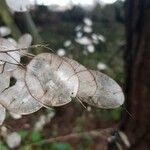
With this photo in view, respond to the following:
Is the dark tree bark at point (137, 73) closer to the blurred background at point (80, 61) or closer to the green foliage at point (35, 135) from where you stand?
the blurred background at point (80, 61)

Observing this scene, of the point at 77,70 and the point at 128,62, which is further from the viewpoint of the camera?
the point at 128,62

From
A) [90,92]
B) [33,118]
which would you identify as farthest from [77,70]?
[33,118]

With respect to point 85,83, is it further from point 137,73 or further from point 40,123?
point 40,123

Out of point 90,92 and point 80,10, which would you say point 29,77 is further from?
point 80,10

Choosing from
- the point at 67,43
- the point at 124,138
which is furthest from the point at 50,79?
the point at 67,43

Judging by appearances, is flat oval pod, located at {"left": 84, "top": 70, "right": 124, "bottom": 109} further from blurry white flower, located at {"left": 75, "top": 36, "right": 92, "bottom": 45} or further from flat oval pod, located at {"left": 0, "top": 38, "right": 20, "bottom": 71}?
blurry white flower, located at {"left": 75, "top": 36, "right": 92, "bottom": 45}

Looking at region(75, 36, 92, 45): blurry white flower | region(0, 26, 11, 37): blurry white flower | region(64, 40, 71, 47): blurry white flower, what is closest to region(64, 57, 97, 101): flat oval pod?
region(0, 26, 11, 37): blurry white flower
